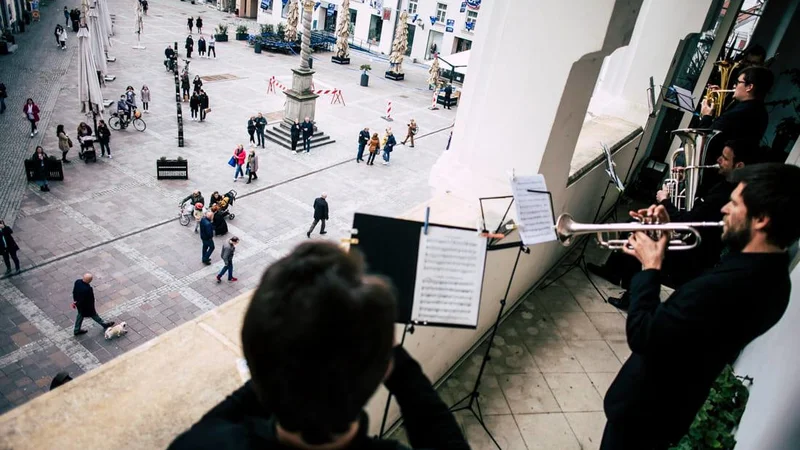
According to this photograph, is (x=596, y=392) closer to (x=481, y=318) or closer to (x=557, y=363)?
(x=557, y=363)

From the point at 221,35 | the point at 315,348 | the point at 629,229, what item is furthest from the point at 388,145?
the point at 221,35

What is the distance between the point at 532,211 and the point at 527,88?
130 centimetres

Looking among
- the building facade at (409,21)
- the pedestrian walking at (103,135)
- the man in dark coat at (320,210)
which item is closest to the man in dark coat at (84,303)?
the man in dark coat at (320,210)

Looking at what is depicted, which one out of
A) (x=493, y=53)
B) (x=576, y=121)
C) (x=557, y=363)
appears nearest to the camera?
(x=493, y=53)

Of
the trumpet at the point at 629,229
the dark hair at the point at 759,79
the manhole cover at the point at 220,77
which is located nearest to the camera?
the trumpet at the point at 629,229

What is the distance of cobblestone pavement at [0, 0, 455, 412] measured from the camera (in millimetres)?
8414

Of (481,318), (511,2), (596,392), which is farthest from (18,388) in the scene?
(511,2)

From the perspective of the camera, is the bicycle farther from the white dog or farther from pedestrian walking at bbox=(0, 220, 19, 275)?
the white dog

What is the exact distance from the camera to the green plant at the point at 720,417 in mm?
3625

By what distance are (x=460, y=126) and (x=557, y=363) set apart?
243 centimetres

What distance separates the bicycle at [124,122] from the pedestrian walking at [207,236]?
25.9 ft

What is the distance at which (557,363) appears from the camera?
4.77m

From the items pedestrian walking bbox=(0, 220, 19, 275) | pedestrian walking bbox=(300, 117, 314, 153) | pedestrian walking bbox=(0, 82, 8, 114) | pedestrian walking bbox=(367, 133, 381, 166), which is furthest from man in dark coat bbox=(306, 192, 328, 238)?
pedestrian walking bbox=(0, 82, 8, 114)

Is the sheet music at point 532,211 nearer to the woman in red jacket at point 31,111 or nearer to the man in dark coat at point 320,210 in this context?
the man in dark coat at point 320,210
